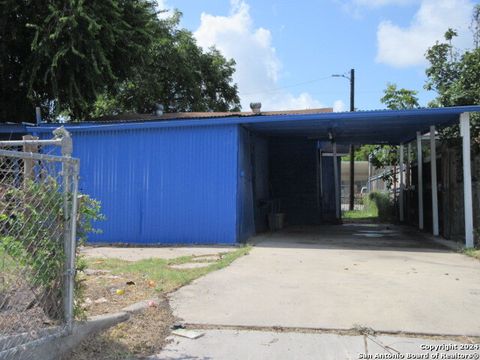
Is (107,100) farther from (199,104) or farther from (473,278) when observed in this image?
(473,278)

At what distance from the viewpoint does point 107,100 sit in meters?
28.7

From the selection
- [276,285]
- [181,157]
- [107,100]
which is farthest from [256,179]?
[107,100]

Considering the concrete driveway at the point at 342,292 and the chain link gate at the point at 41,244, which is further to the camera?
the concrete driveway at the point at 342,292

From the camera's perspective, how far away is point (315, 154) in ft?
63.7

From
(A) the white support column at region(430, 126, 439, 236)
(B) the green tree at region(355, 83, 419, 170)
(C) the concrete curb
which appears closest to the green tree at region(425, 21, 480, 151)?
(A) the white support column at region(430, 126, 439, 236)

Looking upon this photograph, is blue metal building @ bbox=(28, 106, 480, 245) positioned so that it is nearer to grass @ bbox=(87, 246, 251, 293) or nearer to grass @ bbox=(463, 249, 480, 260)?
grass @ bbox=(87, 246, 251, 293)

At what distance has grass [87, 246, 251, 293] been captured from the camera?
764 centimetres

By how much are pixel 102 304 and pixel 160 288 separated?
104 cm

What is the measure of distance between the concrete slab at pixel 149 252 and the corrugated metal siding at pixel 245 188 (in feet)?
3.69

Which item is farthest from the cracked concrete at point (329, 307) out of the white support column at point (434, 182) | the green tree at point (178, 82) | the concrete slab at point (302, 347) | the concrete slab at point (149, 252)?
the green tree at point (178, 82)

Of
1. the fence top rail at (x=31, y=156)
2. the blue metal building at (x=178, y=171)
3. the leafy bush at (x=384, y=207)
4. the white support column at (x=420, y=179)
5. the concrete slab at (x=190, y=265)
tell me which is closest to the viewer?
the fence top rail at (x=31, y=156)

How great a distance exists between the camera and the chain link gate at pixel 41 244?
4418mm

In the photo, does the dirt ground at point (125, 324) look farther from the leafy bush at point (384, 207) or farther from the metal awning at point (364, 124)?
the leafy bush at point (384, 207)

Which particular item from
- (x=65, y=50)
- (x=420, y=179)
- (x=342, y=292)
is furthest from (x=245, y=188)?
(x=65, y=50)
